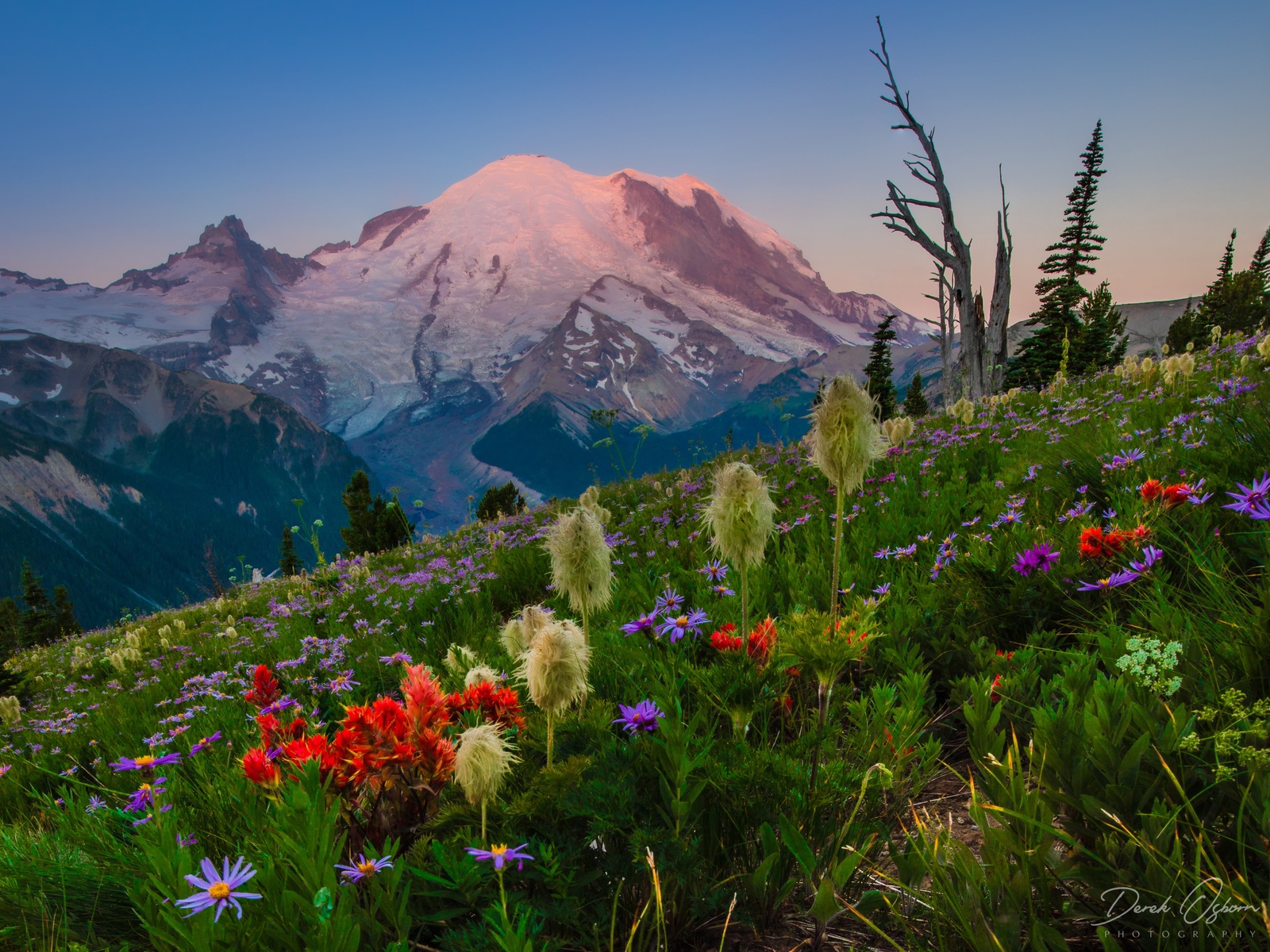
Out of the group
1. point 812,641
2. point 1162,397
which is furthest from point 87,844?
point 1162,397

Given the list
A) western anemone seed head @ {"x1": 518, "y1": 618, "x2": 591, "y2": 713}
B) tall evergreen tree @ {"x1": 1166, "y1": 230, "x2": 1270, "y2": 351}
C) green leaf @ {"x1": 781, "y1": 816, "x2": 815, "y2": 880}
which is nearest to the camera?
green leaf @ {"x1": 781, "y1": 816, "x2": 815, "y2": 880}

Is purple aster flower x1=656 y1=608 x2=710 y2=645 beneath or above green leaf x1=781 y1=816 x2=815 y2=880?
above

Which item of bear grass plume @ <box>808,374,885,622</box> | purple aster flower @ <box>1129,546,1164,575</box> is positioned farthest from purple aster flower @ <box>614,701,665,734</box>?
purple aster flower @ <box>1129,546,1164,575</box>

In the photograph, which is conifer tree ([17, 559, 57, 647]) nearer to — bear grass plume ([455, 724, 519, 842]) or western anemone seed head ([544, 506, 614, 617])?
western anemone seed head ([544, 506, 614, 617])

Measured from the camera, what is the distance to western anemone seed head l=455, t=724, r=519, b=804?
4.90 feet

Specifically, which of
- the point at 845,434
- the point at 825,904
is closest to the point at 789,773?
the point at 825,904

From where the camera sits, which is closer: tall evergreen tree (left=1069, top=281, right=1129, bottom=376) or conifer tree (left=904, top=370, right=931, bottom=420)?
tall evergreen tree (left=1069, top=281, right=1129, bottom=376)

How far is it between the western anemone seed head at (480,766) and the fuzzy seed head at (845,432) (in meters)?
1.56

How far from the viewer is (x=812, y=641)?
1845 millimetres

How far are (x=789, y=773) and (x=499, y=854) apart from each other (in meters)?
0.78

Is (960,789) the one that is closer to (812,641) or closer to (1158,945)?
(812,641)

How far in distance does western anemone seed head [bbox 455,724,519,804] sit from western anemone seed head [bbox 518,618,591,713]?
241 mm

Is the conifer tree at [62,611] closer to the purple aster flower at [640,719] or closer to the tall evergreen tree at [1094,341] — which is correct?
the purple aster flower at [640,719]

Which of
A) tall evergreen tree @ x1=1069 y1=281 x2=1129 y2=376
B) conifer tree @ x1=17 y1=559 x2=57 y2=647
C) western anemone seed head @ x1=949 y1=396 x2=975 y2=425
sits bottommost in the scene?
conifer tree @ x1=17 y1=559 x2=57 y2=647
